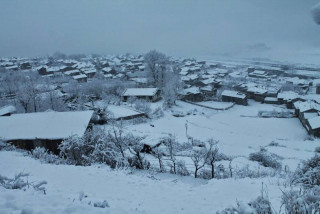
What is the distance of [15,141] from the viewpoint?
39.8ft

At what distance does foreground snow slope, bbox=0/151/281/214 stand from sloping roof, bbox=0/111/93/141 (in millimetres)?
3478

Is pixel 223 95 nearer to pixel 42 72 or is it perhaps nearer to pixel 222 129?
pixel 222 129

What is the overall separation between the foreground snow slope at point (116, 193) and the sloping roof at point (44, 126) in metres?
→ 3.48

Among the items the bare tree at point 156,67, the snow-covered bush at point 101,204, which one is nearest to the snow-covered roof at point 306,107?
the bare tree at point 156,67

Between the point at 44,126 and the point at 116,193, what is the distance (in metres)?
9.29

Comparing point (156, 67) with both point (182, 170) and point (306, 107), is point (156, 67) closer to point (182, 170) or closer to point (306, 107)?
point (306, 107)

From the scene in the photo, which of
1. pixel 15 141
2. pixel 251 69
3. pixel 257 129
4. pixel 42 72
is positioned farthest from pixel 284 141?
pixel 42 72

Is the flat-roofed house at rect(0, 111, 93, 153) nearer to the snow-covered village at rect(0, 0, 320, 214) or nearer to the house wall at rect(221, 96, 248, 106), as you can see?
the snow-covered village at rect(0, 0, 320, 214)

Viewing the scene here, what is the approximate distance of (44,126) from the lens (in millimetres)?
13078

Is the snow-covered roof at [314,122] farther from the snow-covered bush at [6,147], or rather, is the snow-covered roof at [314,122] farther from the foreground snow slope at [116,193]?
the snow-covered bush at [6,147]

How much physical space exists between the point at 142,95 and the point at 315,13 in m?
32.5

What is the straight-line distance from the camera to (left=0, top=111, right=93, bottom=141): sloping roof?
39.8ft

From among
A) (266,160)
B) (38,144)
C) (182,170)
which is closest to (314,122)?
(266,160)

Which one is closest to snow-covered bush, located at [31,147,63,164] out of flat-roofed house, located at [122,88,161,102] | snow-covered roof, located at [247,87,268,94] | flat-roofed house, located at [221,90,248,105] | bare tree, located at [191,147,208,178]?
bare tree, located at [191,147,208,178]
